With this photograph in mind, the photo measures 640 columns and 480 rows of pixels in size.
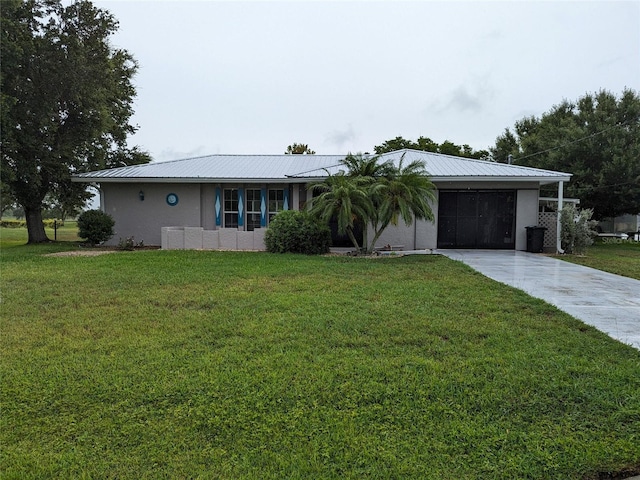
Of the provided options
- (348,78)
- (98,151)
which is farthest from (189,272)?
(98,151)

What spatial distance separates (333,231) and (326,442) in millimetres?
11880

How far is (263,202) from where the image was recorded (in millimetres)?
15055

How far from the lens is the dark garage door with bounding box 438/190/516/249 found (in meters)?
14.2

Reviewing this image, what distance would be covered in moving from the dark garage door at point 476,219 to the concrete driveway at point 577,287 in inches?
82.1

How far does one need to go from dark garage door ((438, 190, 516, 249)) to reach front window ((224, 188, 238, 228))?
24.4 feet

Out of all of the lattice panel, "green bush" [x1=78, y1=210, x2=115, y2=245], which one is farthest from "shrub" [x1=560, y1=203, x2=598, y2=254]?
"green bush" [x1=78, y1=210, x2=115, y2=245]

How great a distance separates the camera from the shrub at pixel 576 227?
12.9 meters

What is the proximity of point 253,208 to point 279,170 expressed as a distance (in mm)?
1925

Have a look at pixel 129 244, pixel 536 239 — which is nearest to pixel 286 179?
pixel 129 244

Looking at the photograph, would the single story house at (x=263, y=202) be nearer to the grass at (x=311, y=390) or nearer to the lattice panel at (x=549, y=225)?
the lattice panel at (x=549, y=225)

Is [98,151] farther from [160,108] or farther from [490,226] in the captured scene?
[490,226]

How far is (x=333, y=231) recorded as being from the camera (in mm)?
14320

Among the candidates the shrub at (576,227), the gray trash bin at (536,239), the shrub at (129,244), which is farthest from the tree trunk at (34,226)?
the shrub at (576,227)

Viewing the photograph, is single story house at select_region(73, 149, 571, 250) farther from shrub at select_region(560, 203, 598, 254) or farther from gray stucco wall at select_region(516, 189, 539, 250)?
shrub at select_region(560, 203, 598, 254)
